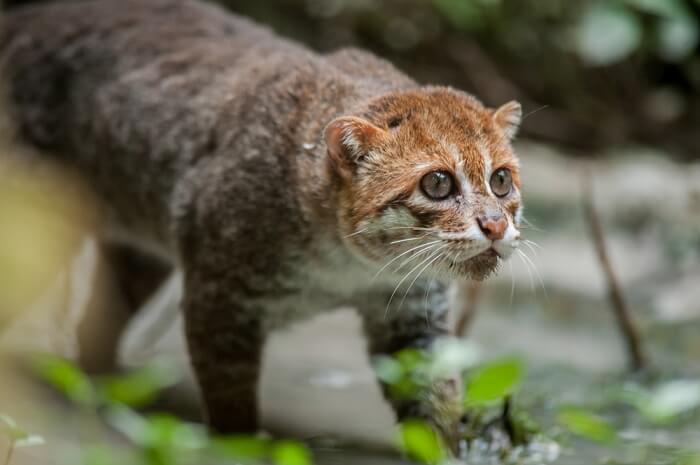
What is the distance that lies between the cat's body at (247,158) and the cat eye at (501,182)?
1.5 inches

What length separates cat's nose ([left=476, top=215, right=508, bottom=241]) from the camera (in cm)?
464

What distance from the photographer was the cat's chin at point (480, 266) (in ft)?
15.7

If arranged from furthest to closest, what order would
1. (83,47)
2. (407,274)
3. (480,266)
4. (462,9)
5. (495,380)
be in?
1. (462,9)
2. (83,47)
3. (407,274)
4. (480,266)
5. (495,380)

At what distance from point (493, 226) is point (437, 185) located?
365mm

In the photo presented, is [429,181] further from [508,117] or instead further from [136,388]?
[136,388]

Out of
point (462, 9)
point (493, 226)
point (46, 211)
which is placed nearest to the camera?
point (493, 226)

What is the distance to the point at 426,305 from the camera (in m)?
5.82

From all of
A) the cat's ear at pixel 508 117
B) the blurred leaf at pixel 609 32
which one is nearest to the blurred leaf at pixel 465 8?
the blurred leaf at pixel 609 32

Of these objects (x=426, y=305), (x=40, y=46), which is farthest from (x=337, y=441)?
(x=40, y=46)

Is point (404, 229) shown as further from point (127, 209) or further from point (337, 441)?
point (127, 209)

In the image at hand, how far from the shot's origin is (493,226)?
464cm

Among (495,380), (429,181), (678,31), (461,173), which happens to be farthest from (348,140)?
(678,31)

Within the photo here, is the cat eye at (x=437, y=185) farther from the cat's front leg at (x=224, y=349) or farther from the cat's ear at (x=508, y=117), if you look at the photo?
the cat's front leg at (x=224, y=349)

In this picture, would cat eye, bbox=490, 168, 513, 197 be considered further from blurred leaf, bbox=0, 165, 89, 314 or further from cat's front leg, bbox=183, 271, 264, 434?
blurred leaf, bbox=0, 165, 89, 314
